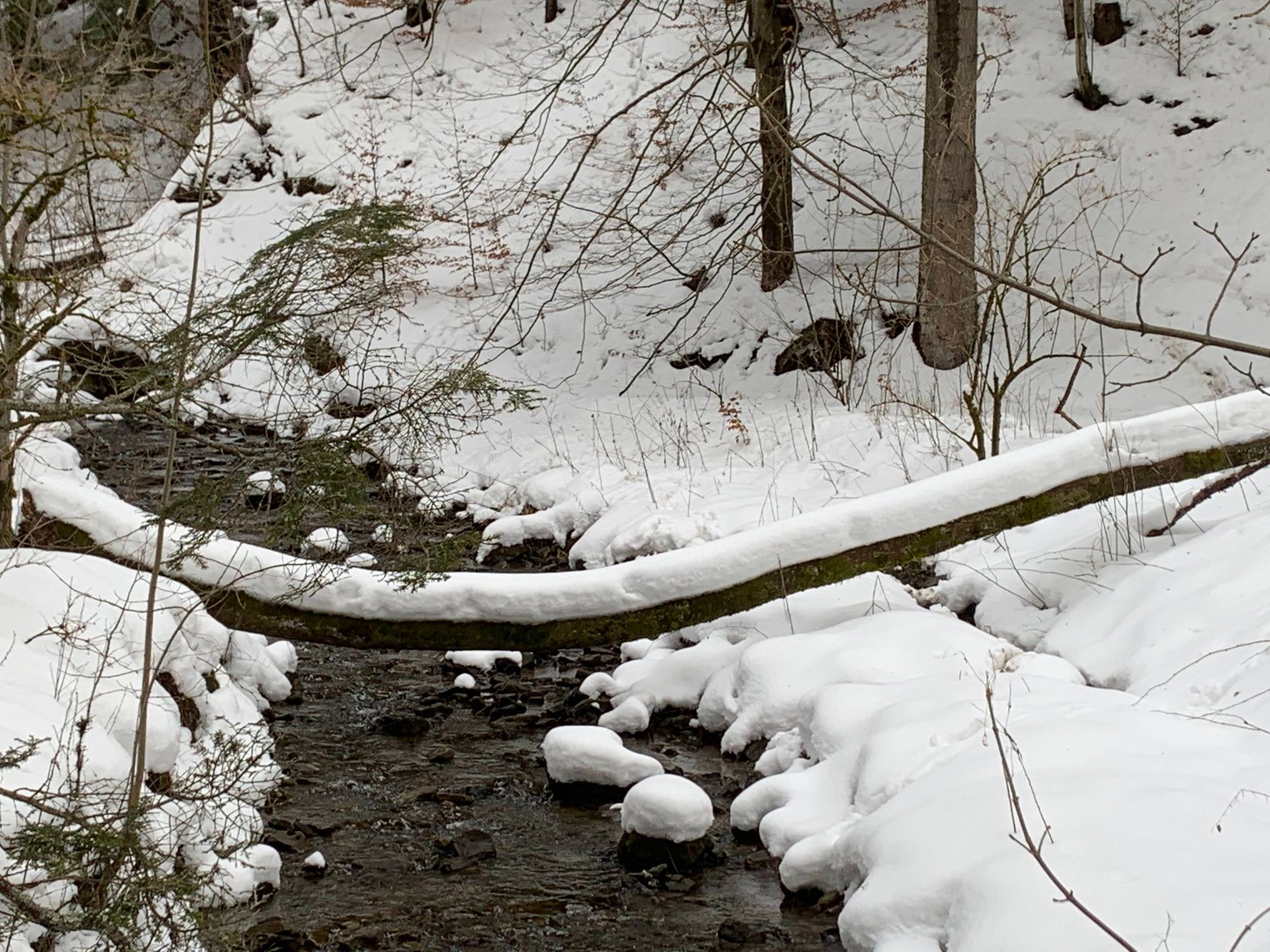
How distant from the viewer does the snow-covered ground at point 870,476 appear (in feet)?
11.8

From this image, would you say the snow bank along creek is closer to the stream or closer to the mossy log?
the stream

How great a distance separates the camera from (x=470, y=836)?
15.5 feet

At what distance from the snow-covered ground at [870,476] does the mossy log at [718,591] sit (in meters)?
0.08

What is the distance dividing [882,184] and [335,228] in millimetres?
9790

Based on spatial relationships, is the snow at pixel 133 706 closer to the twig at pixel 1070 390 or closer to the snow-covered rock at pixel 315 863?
the snow-covered rock at pixel 315 863

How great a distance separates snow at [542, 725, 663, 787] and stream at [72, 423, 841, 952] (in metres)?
0.12

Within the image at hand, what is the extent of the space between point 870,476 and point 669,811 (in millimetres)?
3953

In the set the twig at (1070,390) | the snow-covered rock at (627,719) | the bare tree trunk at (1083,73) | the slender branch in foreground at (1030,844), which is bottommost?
the snow-covered rock at (627,719)

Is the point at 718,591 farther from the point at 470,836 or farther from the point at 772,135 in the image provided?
the point at 772,135

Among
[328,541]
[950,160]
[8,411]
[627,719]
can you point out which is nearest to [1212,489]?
[627,719]

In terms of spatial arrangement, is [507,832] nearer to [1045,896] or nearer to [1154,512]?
[1045,896]

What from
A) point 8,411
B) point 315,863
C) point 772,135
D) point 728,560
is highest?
point 772,135

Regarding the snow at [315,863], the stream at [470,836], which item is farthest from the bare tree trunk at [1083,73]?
the snow at [315,863]

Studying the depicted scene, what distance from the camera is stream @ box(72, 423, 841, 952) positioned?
13.3ft
